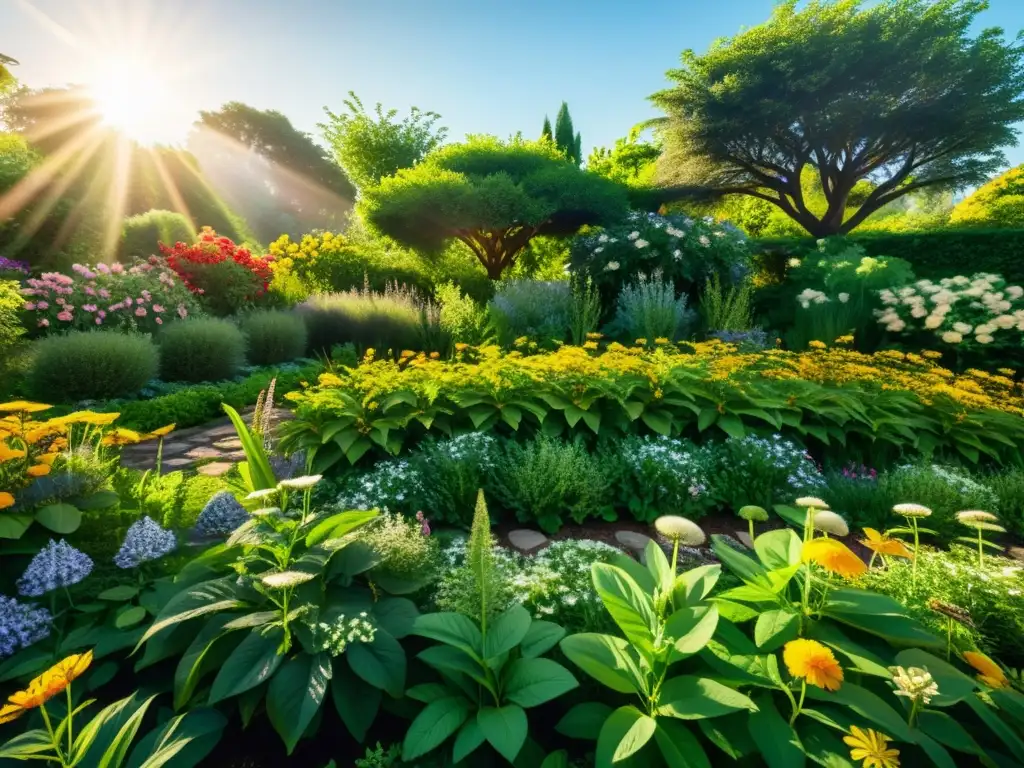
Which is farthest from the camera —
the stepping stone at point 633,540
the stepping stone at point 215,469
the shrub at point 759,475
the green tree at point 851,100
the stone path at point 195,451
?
the green tree at point 851,100

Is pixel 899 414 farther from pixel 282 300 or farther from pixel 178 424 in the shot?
pixel 282 300

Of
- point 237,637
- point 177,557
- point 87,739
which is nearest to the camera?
point 87,739

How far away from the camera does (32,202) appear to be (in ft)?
29.8

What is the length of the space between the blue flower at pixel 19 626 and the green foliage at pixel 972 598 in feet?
8.99

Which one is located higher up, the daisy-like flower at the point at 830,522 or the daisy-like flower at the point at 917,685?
the daisy-like flower at the point at 830,522

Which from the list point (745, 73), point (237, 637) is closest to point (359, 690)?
point (237, 637)

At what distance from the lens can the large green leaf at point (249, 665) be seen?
1.29 m

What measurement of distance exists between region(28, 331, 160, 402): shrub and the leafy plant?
19.1 ft

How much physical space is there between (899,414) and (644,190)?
60.7 feet

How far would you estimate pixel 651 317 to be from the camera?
780 cm

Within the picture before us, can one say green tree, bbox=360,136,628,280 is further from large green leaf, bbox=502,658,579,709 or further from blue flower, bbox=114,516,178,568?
large green leaf, bbox=502,658,579,709

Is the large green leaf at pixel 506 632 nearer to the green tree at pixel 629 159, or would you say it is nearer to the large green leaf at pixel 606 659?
the large green leaf at pixel 606 659

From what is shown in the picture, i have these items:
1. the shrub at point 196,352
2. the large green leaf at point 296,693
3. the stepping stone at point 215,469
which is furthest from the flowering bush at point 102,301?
the large green leaf at point 296,693

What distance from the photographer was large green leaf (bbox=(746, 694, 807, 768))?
115 centimetres
